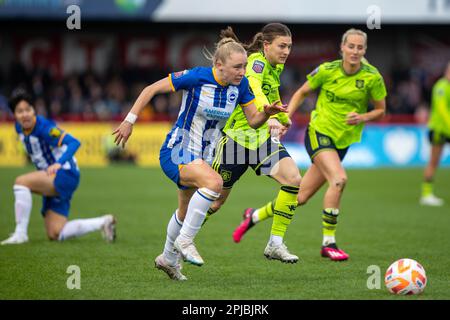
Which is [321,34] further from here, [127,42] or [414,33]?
[127,42]

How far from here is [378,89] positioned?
8.63 metres

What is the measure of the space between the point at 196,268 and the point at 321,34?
21084 millimetres

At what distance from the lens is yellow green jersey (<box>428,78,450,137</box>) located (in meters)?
13.9

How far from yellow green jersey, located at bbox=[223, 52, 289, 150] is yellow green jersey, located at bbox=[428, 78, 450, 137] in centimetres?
664

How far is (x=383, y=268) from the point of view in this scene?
24.8 ft

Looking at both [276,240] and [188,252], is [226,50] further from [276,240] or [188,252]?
[276,240]

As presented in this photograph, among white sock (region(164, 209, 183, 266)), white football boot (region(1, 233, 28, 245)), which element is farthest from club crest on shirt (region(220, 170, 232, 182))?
white football boot (region(1, 233, 28, 245))

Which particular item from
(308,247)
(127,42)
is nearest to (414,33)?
(127,42)

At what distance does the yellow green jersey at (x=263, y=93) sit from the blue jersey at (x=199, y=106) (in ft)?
2.48

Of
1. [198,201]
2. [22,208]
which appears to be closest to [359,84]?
[198,201]

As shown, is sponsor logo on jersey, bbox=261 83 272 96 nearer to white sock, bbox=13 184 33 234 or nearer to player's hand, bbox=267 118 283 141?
player's hand, bbox=267 118 283 141

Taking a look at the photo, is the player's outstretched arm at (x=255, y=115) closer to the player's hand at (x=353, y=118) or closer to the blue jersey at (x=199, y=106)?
the blue jersey at (x=199, y=106)

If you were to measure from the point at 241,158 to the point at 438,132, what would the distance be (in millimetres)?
7089

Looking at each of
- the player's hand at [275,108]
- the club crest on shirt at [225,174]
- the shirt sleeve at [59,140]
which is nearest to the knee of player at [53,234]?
the shirt sleeve at [59,140]
